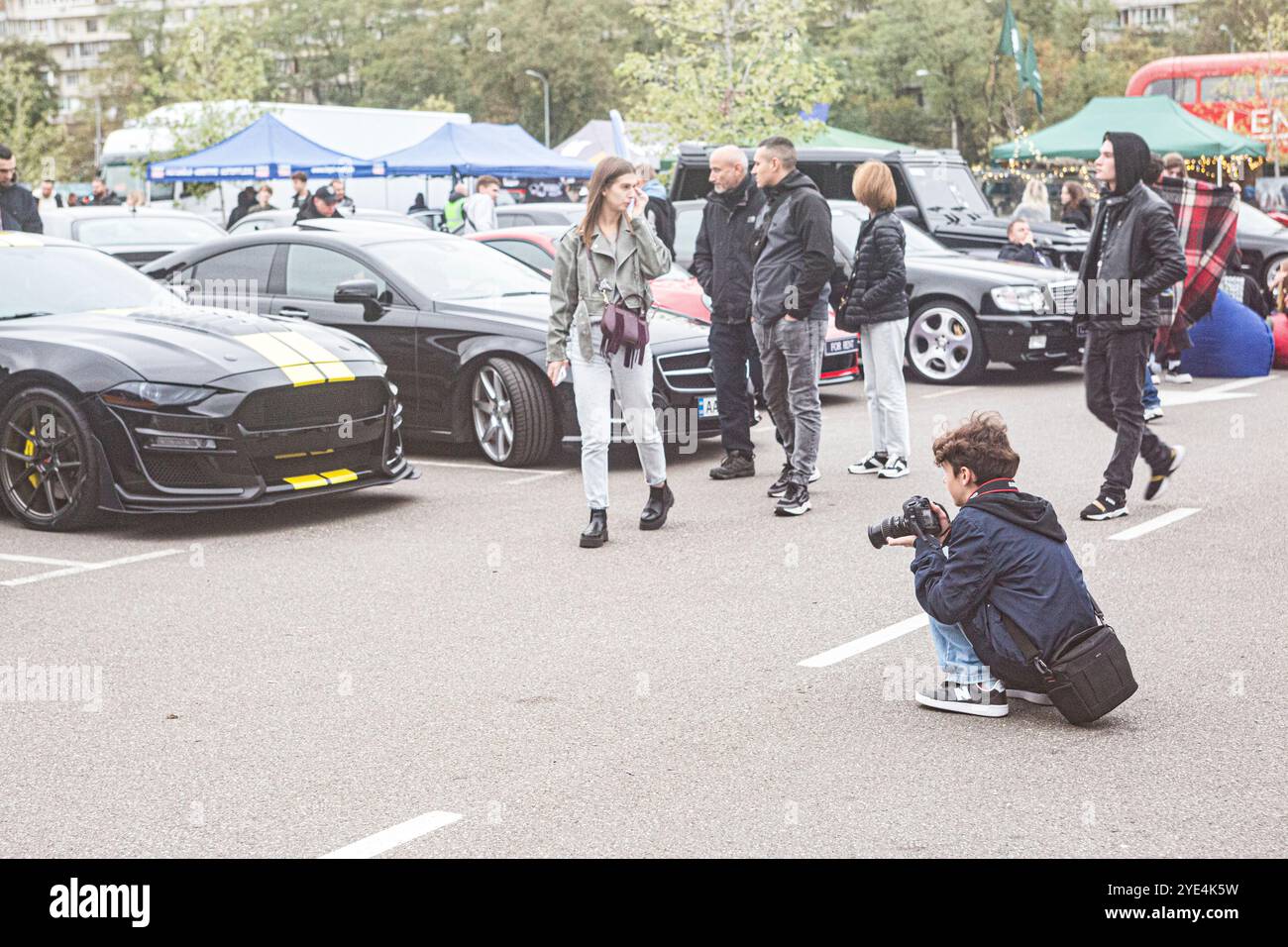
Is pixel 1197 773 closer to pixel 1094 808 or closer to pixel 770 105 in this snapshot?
pixel 1094 808

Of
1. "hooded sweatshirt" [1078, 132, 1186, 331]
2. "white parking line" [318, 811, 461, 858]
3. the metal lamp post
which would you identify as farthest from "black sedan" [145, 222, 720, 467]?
the metal lamp post

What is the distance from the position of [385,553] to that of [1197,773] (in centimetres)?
435

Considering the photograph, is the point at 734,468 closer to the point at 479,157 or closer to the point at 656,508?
the point at 656,508

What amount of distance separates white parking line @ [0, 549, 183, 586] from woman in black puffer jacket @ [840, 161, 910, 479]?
415 centimetres

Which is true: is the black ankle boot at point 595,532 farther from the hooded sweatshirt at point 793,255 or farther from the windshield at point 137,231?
the windshield at point 137,231

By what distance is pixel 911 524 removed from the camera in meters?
5.21

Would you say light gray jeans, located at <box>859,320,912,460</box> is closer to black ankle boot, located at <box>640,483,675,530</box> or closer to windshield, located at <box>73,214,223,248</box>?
black ankle boot, located at <box>640,483,675,530</box>

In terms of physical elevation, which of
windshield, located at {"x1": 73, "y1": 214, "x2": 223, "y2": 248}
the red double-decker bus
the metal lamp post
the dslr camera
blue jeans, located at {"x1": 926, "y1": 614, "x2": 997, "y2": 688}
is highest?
the metal lamp post

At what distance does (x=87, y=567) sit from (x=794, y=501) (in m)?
3.51

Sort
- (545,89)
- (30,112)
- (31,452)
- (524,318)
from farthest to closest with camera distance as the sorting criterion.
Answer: (30,112)
(545,89)
(524,318)
(31,452)

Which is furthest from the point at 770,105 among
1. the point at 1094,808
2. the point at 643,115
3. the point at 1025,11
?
the point at 1025,11

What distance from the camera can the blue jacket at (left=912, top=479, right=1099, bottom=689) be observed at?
506 cm

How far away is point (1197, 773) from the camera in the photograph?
4594mm

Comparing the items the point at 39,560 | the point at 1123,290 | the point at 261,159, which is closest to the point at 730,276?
the point at 1123,290
